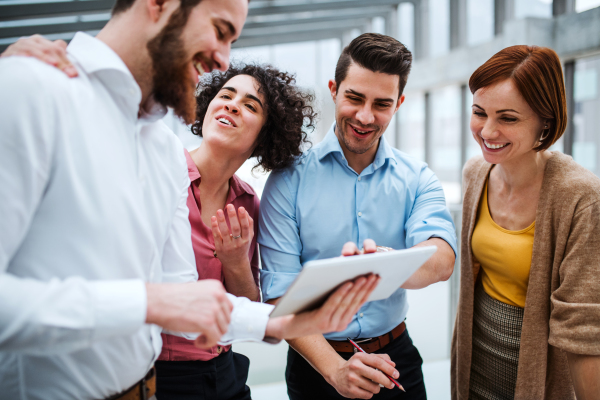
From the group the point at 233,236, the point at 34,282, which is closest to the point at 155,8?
the point at 34,282

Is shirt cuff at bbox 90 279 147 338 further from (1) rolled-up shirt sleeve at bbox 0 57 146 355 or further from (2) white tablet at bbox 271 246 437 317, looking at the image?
(2) white tablet at bbox 271 246 437 317

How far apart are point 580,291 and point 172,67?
1448mm

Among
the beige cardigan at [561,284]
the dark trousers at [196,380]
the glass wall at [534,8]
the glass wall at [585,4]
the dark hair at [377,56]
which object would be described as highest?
the glass wall at [534,8]

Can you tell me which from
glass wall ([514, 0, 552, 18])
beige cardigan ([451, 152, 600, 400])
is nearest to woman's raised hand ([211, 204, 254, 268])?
beige cardigan ([451, 152, 600, 400])

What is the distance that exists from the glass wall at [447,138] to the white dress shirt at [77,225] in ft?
22.2

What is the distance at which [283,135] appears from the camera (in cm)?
195

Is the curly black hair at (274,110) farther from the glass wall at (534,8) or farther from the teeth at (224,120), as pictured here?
the glass wall at (534,8)

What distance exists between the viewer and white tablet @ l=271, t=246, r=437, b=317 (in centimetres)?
86

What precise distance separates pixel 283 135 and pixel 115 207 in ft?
3.75

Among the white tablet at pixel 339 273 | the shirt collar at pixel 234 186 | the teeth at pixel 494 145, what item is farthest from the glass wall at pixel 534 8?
the white tablet at pixel 339 273

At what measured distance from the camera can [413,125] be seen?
8.84m

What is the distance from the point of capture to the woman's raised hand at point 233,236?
1.49 m

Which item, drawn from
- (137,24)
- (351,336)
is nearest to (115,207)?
(137,24)

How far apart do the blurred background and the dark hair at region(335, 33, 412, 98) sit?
1.54 ft
